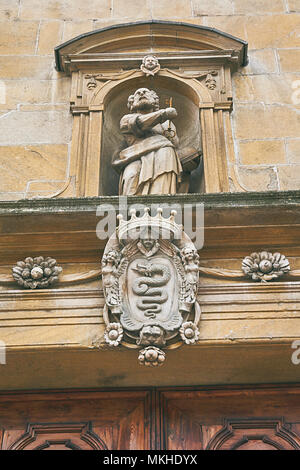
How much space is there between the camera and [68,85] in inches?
233

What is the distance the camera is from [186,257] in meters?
4.31

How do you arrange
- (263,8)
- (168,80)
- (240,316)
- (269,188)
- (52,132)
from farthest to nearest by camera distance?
→ (263,8) < (168,80) < (52,132) < (269,188) < (240,316)

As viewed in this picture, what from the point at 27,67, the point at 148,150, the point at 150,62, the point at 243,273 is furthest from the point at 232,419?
the point at 27,67

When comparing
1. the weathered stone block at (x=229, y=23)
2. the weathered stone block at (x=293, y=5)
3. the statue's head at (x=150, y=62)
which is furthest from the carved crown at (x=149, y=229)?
the weathered stone block at (x=293, y=5)

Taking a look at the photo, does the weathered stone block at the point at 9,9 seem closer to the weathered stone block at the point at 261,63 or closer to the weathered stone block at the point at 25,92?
the weathered stone block at the point at 25,92

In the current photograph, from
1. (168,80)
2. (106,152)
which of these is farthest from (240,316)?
(168,80)

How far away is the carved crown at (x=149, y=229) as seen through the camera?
14.3 ft

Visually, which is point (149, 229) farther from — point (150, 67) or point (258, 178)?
point (150, 67)

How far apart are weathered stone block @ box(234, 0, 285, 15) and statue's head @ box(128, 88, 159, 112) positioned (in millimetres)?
1474

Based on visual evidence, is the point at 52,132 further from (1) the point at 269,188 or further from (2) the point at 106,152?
(1) the point at 269,188

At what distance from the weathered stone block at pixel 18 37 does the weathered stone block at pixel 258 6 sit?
5.97 feet

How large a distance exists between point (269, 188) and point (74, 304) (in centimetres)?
172

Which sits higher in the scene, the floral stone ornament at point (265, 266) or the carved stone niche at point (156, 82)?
the carved stone niche at point (156, 82)

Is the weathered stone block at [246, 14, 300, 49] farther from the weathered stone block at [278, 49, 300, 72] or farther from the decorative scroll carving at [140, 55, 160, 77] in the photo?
the decorative scroll carving at [140, 55, 160, 77]
